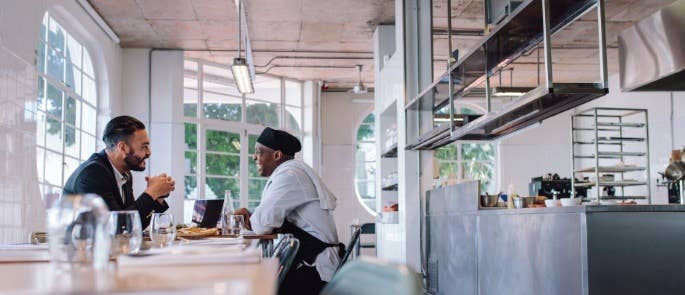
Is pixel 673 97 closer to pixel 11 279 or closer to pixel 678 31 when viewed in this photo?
pixel 678 31

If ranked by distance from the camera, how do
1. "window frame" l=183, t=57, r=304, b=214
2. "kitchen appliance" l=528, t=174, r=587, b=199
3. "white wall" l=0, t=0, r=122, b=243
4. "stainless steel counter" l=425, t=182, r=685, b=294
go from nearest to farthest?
1. "stainless steel counter" l=425, t=182, r=685, b=294
2. "white wall" l=0, t=0, r=122, b=243
3. "kitchen appliance" l=528, t=174, r=587, b=199
4. "window frame" l=183, t=57, r=304, b=214

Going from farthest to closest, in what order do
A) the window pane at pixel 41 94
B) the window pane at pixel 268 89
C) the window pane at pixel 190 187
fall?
the window pane at pixel 268 89 → the window pane at pixel 190 187 → the window pane at pixel 41 94

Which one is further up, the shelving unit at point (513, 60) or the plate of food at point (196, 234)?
the shelving unit at point (513, 60)

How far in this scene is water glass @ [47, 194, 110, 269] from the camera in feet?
4.48

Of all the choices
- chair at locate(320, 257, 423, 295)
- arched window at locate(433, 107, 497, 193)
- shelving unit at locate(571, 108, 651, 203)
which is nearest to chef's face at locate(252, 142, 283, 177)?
chair at locate(320, 257, 423, 295)

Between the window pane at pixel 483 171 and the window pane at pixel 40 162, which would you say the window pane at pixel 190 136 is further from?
the window pane at pixel 483 171

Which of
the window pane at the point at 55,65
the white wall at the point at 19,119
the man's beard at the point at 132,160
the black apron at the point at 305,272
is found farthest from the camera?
the window pane at the point at 55,65

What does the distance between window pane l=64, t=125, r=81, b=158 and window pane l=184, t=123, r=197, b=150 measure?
9.30ft

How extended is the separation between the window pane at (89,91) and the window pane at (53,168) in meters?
1.62

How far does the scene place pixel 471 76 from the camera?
19.8 ft

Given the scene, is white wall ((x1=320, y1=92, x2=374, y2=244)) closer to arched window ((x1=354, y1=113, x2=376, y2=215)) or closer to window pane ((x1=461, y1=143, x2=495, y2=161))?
arched window ((x1=354, y1=113, x2=376, y2=215))

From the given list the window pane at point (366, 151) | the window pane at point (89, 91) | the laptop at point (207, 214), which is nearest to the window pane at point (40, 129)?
the window pane at point (89, 91)

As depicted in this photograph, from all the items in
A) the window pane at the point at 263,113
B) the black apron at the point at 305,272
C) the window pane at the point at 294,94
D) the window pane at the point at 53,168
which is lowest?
the black apron at the point at 305,272

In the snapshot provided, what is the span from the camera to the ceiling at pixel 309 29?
8.83 meters
